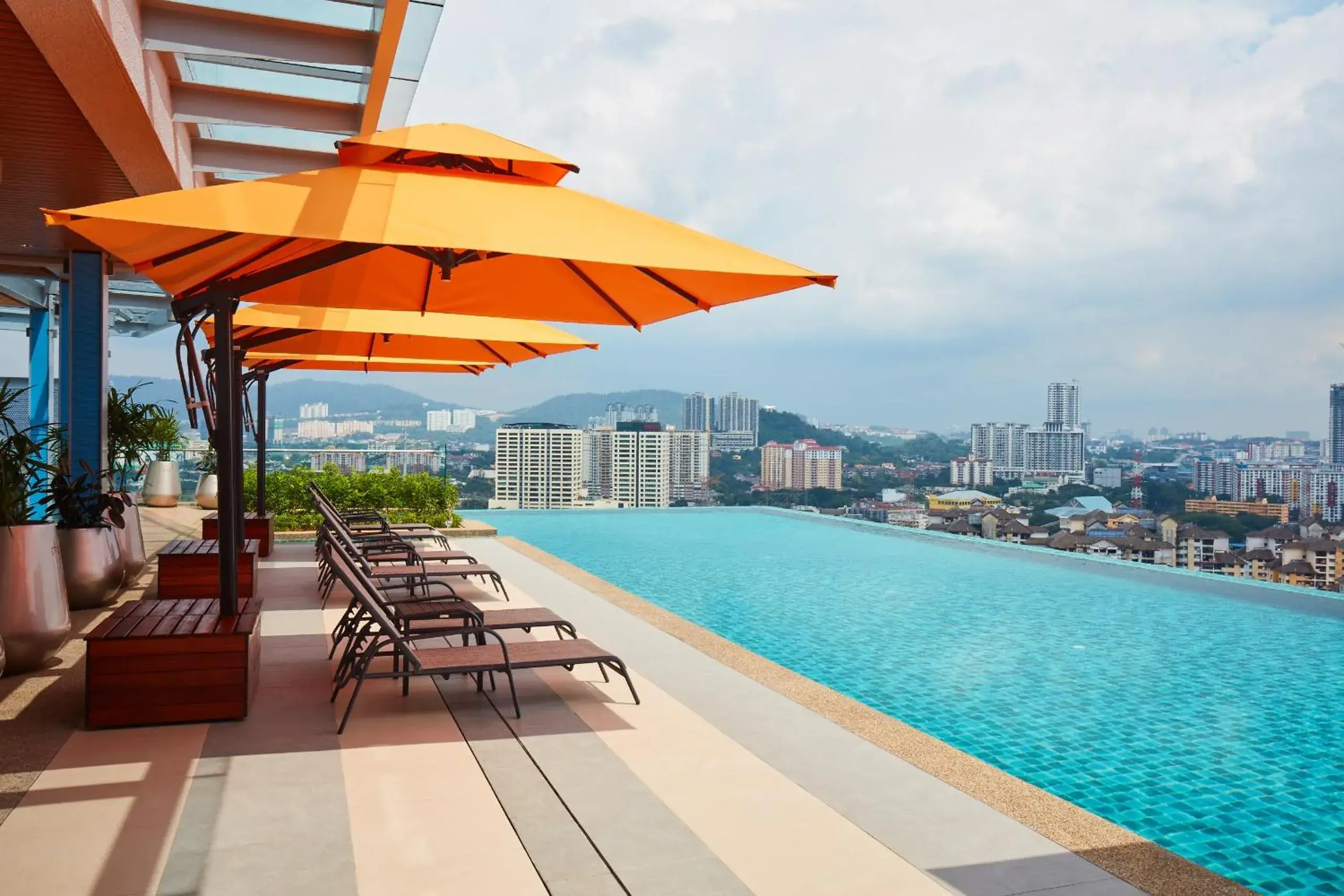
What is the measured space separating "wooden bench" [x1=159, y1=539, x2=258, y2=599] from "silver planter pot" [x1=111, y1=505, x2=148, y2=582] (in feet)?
4.08

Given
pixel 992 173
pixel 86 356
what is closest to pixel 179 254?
pixel 86 356

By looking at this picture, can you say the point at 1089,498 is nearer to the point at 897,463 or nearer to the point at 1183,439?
the point at 897,463

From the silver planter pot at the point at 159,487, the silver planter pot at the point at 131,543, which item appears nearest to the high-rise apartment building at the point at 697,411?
the silver planter pot at the point at 159,487

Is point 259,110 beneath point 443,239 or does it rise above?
above

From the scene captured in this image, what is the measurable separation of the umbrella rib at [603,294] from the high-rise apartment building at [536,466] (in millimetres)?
15472

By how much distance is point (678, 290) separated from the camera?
4590 millimetres

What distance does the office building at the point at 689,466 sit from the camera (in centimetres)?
2362

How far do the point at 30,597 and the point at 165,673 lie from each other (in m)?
1.39

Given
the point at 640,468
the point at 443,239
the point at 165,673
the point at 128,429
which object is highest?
the point at 443,239

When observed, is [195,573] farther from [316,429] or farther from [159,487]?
[316,429]

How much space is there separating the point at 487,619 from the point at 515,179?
2.47 meters

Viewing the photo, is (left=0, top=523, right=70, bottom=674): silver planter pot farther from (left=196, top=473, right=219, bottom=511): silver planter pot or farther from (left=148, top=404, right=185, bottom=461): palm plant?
(left=196, top=473, right=219, bottom=511): silver planter pot

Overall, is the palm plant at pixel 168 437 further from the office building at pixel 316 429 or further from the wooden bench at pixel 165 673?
the wooden bench at pixel 165 673

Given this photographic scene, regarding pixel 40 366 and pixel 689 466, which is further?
pixel 689 466
